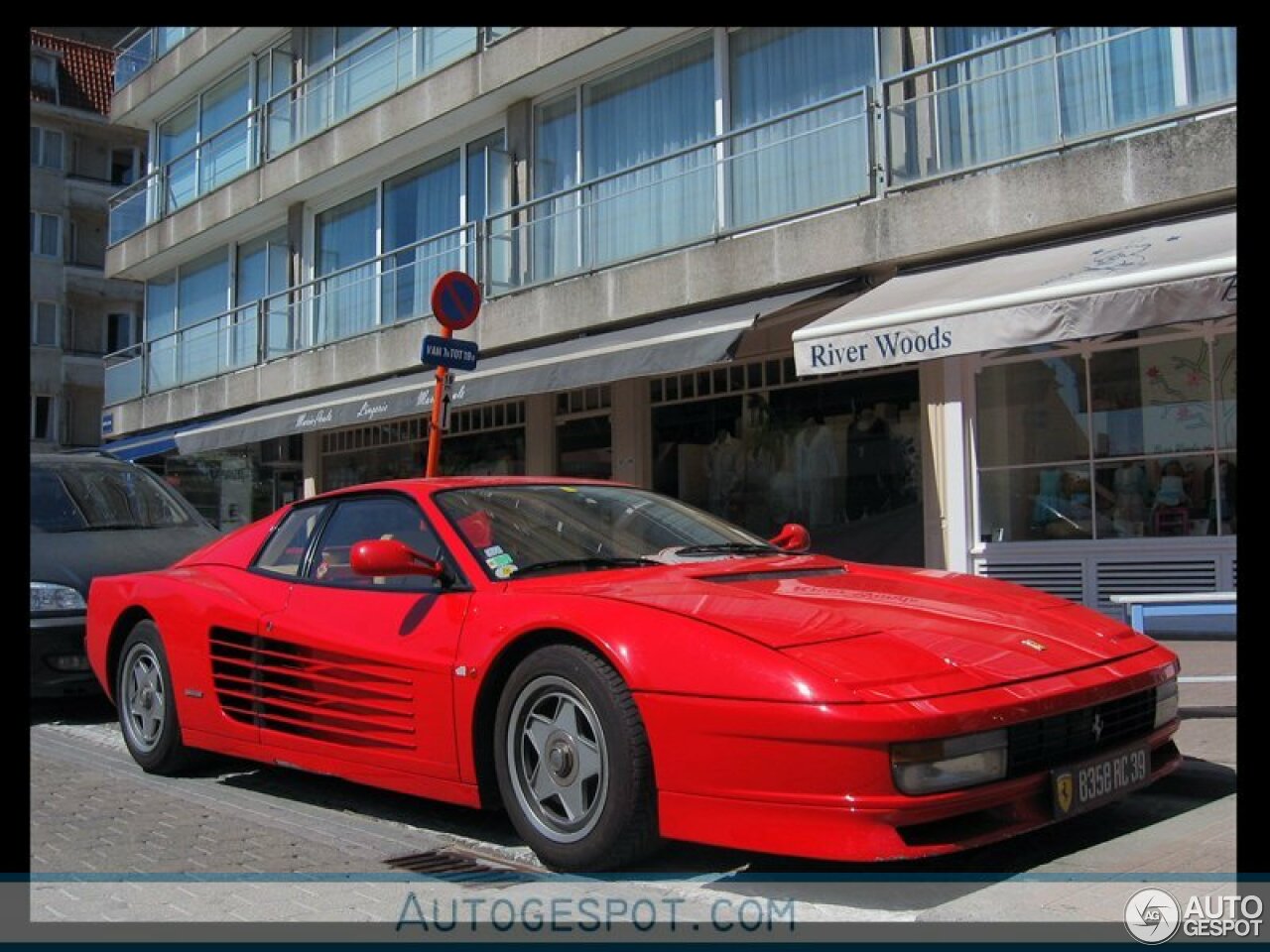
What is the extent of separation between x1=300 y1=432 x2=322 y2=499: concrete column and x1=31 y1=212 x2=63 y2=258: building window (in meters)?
22.0

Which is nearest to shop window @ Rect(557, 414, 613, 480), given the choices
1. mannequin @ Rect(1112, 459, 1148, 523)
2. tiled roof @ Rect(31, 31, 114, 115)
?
mannequin @ Rect(1112, 459, 1148, 523)

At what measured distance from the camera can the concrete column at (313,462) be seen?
20.0 metres

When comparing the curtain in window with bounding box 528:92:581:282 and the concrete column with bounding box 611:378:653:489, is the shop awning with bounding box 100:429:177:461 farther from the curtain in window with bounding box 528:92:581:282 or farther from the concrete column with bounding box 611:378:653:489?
the concrete column with bounding box 611:378:653:489

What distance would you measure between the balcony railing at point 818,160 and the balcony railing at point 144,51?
9.76m

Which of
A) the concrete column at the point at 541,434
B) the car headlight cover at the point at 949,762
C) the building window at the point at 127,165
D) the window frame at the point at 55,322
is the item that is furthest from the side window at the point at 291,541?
the building window at the point at 127,165

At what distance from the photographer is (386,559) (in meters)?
4.35

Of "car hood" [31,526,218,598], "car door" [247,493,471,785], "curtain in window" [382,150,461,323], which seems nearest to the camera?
"car door" [247,493,471,785]

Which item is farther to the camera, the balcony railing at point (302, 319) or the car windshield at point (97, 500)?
the balcony railing at point (302, 319)

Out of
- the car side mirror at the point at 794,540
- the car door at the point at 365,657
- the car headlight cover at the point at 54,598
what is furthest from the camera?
the car headlight cover at the point at 54,598

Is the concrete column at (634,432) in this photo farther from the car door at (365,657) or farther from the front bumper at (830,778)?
the front bumper at (830,778)

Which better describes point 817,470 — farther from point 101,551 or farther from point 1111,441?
point 101,551

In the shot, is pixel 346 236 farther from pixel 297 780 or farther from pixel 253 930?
pixel 253 930

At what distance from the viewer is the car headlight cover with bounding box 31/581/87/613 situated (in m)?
7.18
